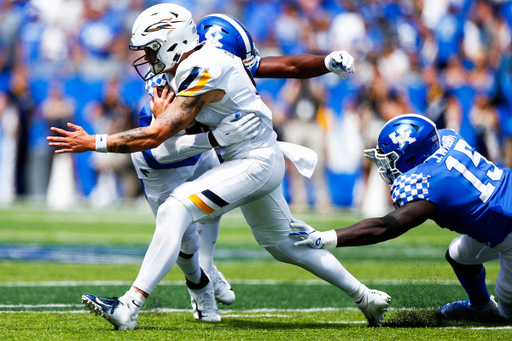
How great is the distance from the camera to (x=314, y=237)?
11.0ft

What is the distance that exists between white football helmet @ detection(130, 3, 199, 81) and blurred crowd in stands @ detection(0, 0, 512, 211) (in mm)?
7615

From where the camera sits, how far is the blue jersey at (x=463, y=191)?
3.22m

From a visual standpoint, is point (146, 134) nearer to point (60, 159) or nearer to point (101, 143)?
point (101, 143)

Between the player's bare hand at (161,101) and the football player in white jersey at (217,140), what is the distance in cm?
8

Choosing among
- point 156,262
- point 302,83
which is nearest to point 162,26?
point 156,262

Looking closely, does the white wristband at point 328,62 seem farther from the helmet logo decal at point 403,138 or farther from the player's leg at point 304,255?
the player's leg at point 304,255

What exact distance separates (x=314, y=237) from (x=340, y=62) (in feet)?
3.53

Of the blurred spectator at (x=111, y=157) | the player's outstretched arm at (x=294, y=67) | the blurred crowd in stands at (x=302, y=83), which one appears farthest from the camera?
the blurred spectator at (x=111, y=157)

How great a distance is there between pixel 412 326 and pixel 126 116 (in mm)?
9035

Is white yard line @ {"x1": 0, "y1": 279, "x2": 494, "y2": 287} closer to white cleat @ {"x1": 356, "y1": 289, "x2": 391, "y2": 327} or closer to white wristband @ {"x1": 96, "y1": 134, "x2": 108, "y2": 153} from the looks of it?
white cleat @ {"x1": 356, "y1": 289, "x2": 391, "y2": 327}

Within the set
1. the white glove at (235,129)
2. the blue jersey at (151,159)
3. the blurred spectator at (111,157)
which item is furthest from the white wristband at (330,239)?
the blurred spectator at (111,157)

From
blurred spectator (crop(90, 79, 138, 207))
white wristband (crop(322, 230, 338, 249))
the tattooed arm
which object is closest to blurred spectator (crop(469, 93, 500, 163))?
blurred spectator (crop(90, 79, 138, 207))

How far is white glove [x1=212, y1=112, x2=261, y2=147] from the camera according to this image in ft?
11.0

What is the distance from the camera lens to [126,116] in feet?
38.7
